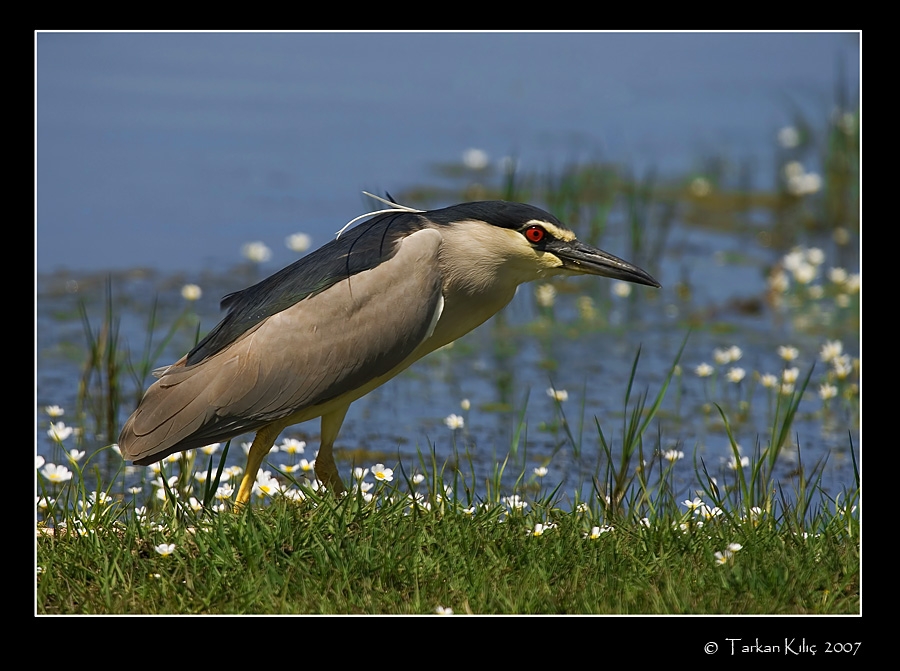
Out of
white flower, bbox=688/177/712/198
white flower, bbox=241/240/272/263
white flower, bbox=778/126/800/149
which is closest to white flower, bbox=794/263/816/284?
white flower, bbox=688/177/712/198

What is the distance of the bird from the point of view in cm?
509

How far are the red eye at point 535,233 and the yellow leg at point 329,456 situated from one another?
44.0 inches

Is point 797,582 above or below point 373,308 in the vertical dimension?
below

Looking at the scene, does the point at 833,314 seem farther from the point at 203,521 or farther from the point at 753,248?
the point at 203,521

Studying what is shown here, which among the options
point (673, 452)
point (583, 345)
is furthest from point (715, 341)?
point (673, 452)

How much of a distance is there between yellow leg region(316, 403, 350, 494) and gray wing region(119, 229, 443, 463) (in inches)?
11.0

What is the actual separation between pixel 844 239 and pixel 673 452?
558cm

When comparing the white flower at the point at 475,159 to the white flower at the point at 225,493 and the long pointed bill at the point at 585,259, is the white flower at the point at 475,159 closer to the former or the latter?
the long pointed bill at the point at 585,259

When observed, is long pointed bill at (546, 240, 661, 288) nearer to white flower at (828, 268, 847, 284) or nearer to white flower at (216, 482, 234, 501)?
white flower at (216, 482, 234, 501)

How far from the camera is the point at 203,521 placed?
4.85m

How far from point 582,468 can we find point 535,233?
1808mm

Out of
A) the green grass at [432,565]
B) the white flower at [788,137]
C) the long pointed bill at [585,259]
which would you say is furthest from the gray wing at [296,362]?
the white flower at [788,137]

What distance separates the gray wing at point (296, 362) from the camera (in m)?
5.06

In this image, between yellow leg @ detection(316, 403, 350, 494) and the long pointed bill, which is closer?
yellow leg @ detection(316, 403, 350, 494)
